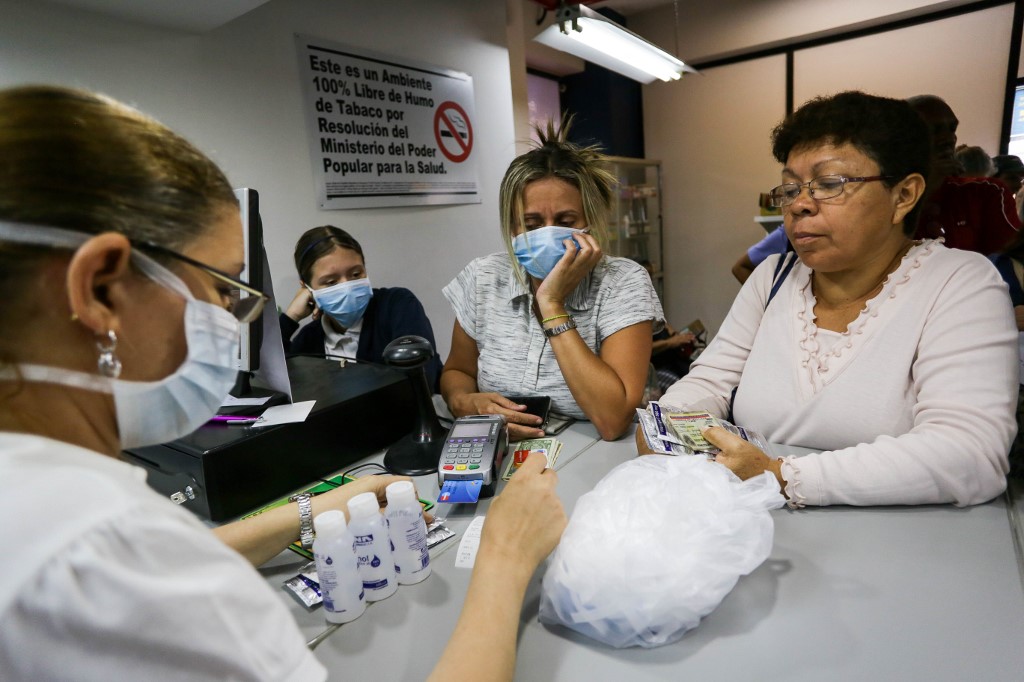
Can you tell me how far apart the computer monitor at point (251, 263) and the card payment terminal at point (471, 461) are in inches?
17.9

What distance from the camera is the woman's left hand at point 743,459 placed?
3.36 feet

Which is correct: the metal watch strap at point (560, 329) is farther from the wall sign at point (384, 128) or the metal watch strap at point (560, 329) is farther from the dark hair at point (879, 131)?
the wall sign at point (384, 128)

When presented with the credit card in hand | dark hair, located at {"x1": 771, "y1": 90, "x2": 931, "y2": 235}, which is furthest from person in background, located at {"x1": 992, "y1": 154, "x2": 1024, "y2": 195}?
the credit card in hand

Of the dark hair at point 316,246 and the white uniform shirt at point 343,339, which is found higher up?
the dark hair at point 316,246

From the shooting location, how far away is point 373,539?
799 millimetres

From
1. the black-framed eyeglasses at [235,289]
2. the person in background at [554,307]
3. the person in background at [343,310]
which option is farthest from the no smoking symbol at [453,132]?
the black-framed eyeglasses at [235,289]

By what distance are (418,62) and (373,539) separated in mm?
2957

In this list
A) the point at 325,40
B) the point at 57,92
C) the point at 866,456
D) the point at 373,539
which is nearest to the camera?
the point at 57,92

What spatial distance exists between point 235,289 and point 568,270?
104 centimetres

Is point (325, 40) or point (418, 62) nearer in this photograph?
point (325, 40)

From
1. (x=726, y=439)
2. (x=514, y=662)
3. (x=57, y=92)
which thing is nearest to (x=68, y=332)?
(x=57, y=92)

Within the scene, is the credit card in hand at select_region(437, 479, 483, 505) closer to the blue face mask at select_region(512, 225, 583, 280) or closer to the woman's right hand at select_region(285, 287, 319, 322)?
the blue face mask at select_region(512, 225, 583, 280)

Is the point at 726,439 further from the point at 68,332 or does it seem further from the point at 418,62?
the point at 418,62

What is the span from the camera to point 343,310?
2.28 m
